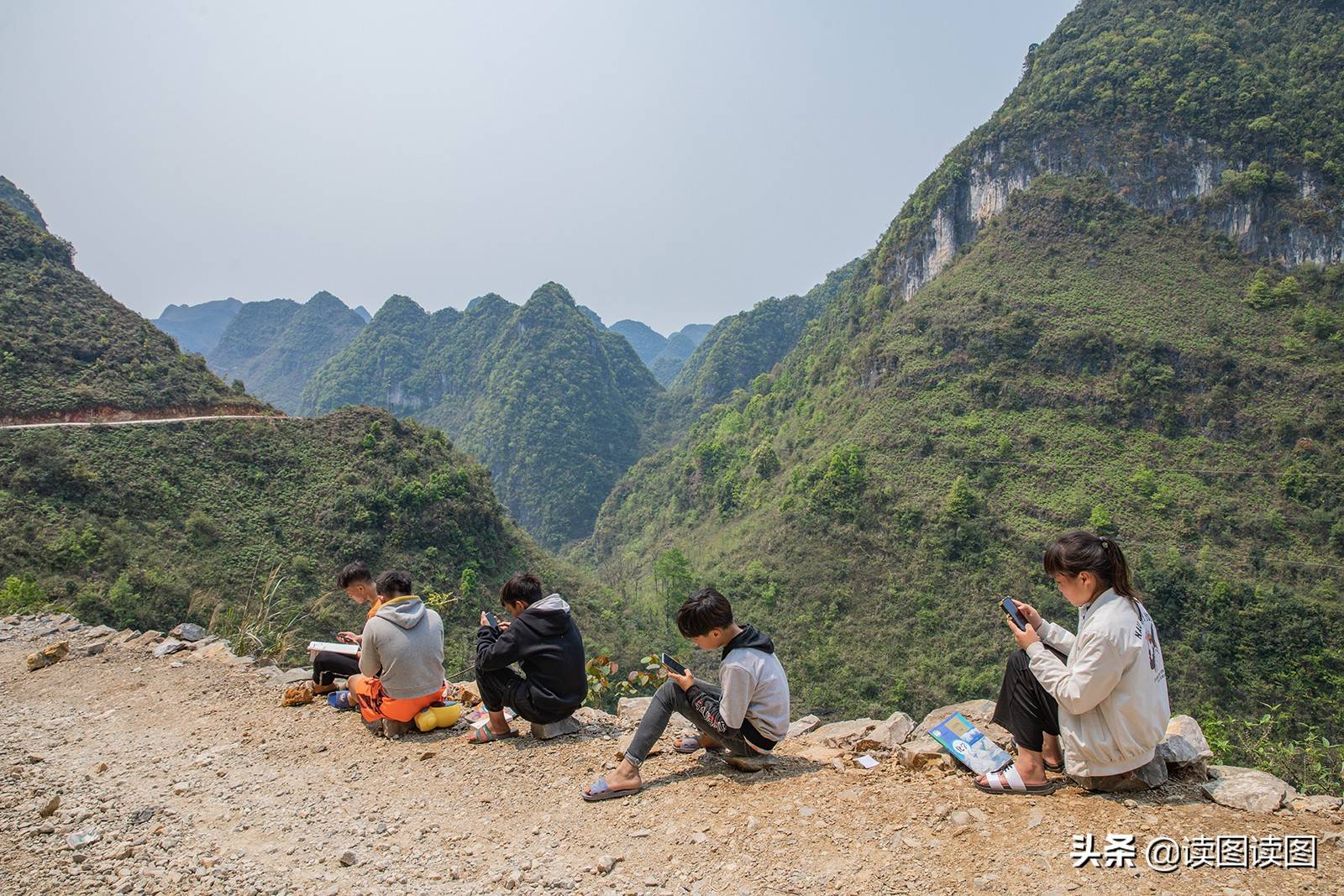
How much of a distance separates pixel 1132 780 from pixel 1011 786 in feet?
1.73

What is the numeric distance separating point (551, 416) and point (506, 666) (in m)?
82.7

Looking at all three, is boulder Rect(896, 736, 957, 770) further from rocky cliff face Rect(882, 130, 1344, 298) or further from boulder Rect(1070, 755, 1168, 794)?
rocky cliff face Rect(882, 130, 1344, 298)

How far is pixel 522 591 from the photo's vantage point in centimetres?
435

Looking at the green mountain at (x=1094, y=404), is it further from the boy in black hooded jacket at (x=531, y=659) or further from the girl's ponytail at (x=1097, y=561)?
the boy in black hooded jacket at (x=531, y=659)

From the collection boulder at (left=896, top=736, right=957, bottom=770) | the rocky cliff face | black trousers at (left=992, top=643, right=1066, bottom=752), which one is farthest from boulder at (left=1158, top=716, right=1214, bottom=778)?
the rocky cliff face

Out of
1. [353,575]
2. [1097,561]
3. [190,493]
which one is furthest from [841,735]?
[190,493]

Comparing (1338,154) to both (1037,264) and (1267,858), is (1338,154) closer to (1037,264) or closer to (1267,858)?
(1037,264)

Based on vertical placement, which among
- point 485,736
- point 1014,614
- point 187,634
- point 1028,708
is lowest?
point 485,736

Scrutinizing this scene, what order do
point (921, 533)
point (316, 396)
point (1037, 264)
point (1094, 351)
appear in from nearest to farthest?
point (921, 533) < point (1094, 351) < point (1037, 264) < point (316, 396)

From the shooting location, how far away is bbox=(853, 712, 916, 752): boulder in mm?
4098

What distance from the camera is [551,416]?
281 ft

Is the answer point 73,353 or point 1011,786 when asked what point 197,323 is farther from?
point 1011,786

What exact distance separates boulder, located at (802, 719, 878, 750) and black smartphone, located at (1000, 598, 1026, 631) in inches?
59.0

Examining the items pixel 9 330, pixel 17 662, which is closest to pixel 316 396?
pixel 9 330
